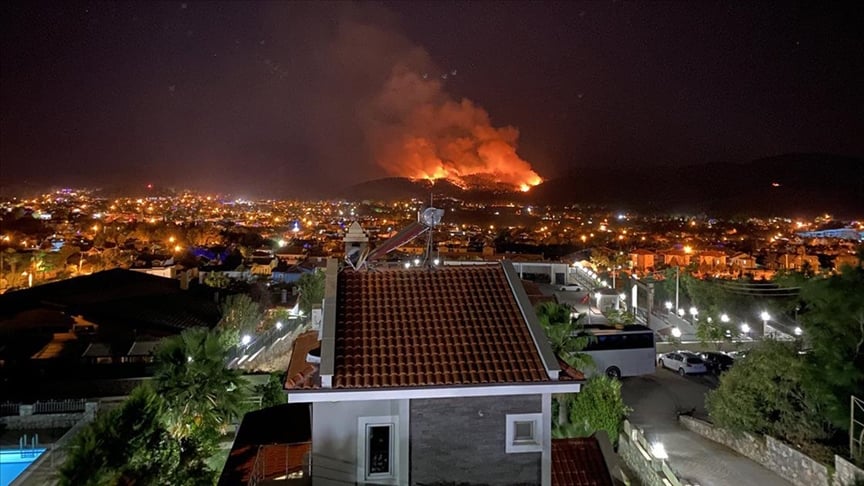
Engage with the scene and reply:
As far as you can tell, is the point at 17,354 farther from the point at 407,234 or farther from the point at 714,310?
the point at 714,310

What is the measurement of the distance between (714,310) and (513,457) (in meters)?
19.8

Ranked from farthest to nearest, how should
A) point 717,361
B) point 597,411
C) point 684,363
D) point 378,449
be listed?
point 717,361
point 684,363
point 597,411
point 378,449

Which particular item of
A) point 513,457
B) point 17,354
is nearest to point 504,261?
point 513,457

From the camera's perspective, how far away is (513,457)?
23.2 feet

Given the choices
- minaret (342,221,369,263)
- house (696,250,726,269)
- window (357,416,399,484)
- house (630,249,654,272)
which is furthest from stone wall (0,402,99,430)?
house (696,250,726,269)

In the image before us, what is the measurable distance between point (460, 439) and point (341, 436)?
146 cm

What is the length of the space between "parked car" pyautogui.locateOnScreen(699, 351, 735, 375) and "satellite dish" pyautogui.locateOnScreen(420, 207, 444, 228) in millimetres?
14146

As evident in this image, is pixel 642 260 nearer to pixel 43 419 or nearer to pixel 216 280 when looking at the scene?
pixel 216 280

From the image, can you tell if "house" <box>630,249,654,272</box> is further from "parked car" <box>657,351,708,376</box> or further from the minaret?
the minaret

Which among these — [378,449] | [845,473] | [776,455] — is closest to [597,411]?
[776,455]

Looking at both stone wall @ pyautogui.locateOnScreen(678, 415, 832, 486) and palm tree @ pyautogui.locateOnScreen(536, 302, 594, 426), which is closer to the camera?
stone wall @ pyautogui.locateOnScreen(678, 415, 832, 486)

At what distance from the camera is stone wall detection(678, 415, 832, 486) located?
1076 cm

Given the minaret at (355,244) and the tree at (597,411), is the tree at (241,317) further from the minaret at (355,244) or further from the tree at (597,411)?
the tree at (597,411)

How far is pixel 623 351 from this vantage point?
19.2 metres
